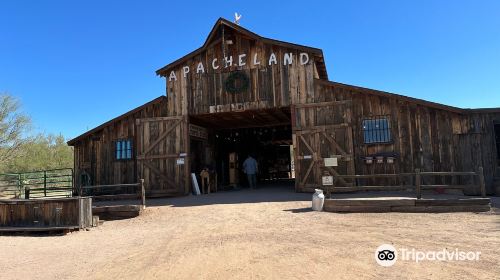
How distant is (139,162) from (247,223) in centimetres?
830

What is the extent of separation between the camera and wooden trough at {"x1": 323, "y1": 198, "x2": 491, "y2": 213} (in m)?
10.5

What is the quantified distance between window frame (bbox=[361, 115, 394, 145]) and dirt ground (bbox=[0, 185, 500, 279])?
14.4 ft

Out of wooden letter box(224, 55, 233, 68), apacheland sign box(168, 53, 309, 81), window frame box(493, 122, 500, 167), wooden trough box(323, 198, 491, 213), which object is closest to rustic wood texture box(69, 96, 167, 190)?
apacheland sign box(168, 53, 309, 81)

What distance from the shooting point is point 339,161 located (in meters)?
14.8

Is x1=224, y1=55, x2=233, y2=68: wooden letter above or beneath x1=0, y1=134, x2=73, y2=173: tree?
above

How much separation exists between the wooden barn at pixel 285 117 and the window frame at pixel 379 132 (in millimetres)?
35

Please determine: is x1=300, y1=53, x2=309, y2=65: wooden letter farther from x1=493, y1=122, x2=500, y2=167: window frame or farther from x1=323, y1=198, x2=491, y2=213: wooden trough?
x1=493, y1=122, x2=500, y2=167: window frame

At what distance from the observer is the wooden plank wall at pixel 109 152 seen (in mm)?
17359

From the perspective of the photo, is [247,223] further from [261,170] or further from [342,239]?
[261,170]

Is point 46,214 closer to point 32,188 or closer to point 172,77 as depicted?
point 172,77

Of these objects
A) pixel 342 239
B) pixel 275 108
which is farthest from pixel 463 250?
pixel 275 108

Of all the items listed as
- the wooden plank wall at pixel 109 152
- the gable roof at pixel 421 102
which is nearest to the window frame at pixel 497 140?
the gable roof at pixel 421 102

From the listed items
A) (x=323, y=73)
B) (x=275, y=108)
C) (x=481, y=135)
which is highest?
(x=323, y=73)

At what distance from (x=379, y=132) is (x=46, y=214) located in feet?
36.9
